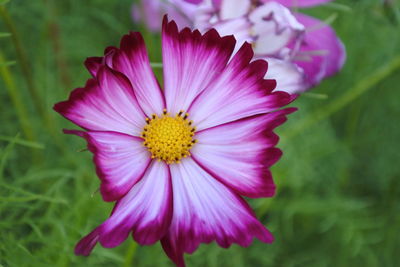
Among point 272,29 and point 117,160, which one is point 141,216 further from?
point 272,29

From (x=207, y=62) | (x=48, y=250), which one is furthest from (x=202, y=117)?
(x=48, y=250)

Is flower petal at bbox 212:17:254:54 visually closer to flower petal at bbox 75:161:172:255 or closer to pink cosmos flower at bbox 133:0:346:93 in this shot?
pink cosmos flower at bbox 133:0:346:93

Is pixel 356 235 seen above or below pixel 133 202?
below

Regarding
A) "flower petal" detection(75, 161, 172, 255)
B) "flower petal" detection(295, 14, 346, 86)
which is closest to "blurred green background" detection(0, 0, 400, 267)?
"flower petal" detection(295, 14, 346, 86)

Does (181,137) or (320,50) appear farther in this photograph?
(320,50)

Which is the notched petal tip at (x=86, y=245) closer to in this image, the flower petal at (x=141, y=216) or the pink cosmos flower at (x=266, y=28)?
the flower petal at (x=141, y=216)

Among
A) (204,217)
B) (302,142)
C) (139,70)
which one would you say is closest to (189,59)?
(139,70)

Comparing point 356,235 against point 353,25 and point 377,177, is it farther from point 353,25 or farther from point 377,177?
point 353,25
